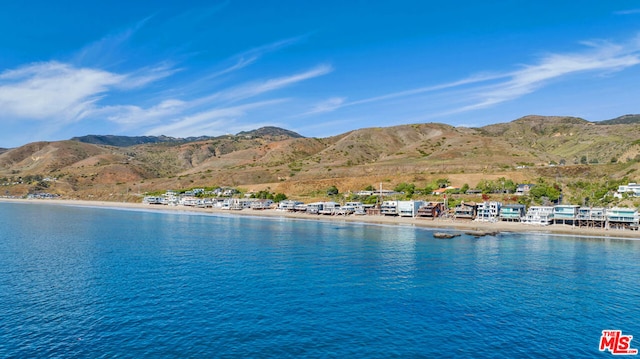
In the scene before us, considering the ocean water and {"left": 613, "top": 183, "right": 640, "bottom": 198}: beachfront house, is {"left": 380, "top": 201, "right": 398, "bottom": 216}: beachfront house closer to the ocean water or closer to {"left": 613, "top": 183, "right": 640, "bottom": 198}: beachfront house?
the ocean water

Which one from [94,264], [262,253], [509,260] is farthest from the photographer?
[262,253]

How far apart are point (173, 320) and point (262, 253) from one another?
33.1m

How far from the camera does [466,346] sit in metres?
33.1

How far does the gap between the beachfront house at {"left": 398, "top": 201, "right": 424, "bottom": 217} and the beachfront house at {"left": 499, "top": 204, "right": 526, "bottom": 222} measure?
24615 mm

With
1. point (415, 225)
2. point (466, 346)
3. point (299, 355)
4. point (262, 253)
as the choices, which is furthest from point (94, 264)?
point (415, 225)

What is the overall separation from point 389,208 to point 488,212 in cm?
2993

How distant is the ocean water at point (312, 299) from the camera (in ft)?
109

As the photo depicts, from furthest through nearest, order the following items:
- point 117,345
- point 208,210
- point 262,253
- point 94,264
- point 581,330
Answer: point 208,210 < point 262,253 < point 94,264 < point 581,330 < point 117,345

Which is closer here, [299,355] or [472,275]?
[299,355]

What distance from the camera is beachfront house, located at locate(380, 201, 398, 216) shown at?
438ft

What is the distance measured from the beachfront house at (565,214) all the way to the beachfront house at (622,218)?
720cm

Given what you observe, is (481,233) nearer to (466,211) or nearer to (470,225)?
(470,225)

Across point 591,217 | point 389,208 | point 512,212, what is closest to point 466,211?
point 512,212

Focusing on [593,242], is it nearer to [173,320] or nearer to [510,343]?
[510,343]
